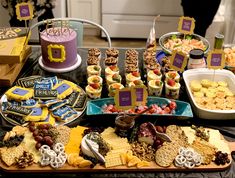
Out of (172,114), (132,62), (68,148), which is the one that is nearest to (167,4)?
(132,62)

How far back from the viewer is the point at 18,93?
1745mm

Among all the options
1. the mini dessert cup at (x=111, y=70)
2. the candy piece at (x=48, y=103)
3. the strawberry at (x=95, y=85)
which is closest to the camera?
the candy piece at (x=48, y=103)

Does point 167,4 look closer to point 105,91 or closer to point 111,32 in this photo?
point 111,32

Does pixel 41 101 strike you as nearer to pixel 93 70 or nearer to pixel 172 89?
pixel 93 70

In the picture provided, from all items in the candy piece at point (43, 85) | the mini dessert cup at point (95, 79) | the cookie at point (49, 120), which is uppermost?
the mini dessert cup at point (95, 79)

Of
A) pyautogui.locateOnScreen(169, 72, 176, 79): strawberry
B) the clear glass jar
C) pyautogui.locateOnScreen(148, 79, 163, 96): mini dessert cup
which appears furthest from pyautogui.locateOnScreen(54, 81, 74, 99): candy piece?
the clear glass jar

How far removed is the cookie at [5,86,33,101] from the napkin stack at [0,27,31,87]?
15cm

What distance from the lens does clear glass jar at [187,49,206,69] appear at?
1950mm

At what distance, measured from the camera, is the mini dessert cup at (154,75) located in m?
1.87

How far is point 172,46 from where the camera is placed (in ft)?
7.15

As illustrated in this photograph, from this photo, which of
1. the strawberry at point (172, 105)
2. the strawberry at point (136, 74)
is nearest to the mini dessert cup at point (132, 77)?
the strawberry at point (136, 74)

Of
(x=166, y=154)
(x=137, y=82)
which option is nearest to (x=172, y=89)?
(x=137, y=82)

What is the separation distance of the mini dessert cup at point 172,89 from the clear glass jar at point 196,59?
19 centimetres

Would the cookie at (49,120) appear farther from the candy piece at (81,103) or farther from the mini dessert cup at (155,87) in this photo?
the mini dessert cup at (155,87)
